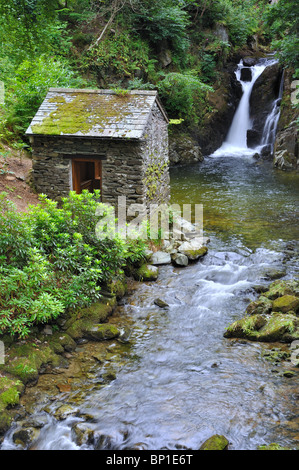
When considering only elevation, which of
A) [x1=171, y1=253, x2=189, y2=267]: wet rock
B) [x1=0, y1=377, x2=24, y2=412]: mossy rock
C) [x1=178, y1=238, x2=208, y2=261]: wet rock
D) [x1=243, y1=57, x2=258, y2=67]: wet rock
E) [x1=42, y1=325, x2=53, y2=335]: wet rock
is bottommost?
[x1=0, y1=377, x2=24, y2=412]: mossy rock

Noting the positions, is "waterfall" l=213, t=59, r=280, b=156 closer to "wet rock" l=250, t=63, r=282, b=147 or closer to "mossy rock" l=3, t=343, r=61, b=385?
"wet rock" l=250, t=63, r=282, b=147

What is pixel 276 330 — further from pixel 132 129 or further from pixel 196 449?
pixel 132 129

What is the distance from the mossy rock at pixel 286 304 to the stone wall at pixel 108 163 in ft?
16.0

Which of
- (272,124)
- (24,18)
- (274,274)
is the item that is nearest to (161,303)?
(274,274)

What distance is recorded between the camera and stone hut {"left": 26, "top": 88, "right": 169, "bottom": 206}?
10.9 meters

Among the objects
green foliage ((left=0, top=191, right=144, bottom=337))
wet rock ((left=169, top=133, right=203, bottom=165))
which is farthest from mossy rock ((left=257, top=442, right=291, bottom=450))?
wet rock ((left=169, top=133, right=203, bottom=165))

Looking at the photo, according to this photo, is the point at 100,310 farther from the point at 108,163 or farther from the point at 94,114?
the point at 94,114

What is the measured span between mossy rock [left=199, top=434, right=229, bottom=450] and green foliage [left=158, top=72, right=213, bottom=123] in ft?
67.3

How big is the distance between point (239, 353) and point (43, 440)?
3726mm

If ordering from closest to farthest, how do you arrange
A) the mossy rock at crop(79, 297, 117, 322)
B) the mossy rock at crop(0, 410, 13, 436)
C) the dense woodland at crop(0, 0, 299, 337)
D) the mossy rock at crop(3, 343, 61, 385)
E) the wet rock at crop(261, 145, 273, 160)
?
the mossy rock at crop(0, 410, 13, 436) → the mossy rock at crop(3, 343, 61, 385) → the dense woodland at crop(0, 0, 299, 337) → the mossy rock at crop(79, 297, 117, 322) → the wet rock at crop(261, 145, 273, 160)

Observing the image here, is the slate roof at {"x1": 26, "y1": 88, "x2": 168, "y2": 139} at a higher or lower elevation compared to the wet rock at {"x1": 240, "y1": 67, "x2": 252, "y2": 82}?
lower

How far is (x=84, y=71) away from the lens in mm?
21203

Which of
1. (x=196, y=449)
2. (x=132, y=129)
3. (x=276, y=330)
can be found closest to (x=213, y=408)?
(x=196, y=449)

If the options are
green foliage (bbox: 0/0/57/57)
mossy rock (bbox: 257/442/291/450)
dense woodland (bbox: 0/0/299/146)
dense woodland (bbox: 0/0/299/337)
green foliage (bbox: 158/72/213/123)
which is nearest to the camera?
mossy rock (bbox: 257/442/291/450)
